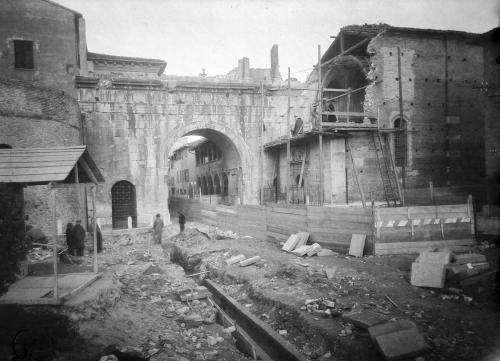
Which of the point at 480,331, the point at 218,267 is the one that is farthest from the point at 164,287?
the point at 480,331

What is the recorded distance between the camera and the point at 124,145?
1941 cm

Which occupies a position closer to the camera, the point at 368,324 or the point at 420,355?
the point at 420,355

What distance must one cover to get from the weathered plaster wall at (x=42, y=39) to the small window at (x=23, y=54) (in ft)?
0.66

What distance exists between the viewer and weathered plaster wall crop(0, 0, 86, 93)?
61.6 ft

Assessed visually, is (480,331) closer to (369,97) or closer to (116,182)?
(369,97)

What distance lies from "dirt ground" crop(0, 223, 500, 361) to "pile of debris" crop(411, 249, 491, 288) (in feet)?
0.65

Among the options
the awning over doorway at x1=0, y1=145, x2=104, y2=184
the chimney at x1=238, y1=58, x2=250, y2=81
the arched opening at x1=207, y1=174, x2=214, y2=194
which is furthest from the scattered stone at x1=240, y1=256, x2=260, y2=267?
the chimney at x1=238, y1=58, x2=250, y2=81

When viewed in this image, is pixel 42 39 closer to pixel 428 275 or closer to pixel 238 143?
pixel 238 143

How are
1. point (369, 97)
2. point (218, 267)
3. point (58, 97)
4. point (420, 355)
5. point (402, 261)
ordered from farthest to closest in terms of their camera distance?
point (369, 97), point (58, 97), point (218, 267), point (402, 261), point (420, 355)

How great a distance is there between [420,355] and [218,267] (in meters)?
7.05

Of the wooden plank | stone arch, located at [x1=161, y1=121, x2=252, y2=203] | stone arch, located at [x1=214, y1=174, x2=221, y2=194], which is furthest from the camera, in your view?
stone arch, located at [x1=214, y1=174, x2=221, y2=194]

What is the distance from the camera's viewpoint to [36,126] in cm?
1433

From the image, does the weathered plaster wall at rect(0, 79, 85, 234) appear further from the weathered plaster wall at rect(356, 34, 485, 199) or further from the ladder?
the ladder

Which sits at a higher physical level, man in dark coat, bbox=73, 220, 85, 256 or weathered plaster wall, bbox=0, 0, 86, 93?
weathered plaster wall, bbox=0, 0, 86, 93
